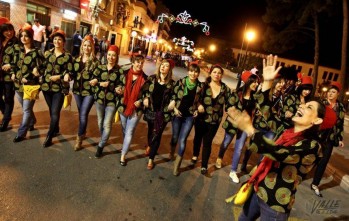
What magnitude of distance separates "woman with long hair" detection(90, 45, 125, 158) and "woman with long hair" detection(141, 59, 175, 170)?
450 mm

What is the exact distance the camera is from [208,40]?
92.6 metres

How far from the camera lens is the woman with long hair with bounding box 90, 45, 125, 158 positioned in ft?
14.6

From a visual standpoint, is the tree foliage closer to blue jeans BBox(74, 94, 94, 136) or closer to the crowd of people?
the crowd of people

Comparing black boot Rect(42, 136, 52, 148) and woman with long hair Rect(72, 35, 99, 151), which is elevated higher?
woman with long hair Rect(72, 35, 99, 151)

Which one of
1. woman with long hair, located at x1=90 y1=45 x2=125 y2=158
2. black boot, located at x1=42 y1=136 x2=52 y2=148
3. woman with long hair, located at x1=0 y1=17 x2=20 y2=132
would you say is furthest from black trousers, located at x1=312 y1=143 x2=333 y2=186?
woman with long hair, located at x1=0 y1=17 x2=20 y2=132

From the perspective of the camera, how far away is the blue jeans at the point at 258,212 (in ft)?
8.11

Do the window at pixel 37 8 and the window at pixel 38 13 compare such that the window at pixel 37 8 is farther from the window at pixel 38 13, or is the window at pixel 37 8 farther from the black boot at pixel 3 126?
the black boot at pixel 3 126

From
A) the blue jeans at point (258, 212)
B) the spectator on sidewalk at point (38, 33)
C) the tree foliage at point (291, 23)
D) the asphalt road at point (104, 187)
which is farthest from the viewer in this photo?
the tree foliage at point (291, 23)

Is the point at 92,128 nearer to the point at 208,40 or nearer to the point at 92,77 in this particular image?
the point at 92,77

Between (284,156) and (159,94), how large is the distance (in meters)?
2.57

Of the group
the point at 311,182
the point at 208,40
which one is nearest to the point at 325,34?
the point at 311,182

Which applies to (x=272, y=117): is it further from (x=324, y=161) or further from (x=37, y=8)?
(x=37, y=8)

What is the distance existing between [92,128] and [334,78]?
59.9 metres

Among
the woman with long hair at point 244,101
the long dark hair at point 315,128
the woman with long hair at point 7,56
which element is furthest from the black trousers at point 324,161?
the woman with long hair at point 7,56
